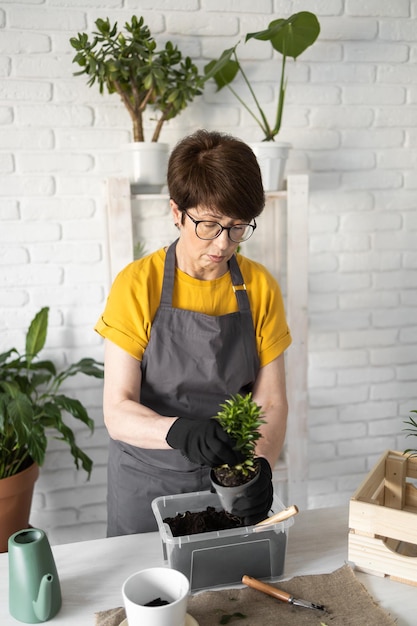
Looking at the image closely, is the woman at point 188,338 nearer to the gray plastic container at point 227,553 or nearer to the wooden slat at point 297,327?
the gray plastic container at point 227,553

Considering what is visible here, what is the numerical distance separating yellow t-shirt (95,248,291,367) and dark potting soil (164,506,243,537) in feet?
1.68

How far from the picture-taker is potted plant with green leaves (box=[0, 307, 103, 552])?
208cm

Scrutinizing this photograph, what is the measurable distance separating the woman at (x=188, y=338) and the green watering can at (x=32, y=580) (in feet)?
1.45

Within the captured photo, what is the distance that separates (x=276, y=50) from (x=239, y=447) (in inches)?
69.3

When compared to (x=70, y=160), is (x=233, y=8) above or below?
above

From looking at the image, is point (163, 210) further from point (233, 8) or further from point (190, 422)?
point (190, 422)

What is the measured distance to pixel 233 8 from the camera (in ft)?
7.90

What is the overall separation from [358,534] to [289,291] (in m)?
1.28

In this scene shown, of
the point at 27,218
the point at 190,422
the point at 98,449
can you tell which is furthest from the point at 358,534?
the point at 27,218

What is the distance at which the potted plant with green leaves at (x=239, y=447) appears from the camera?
1.18 m

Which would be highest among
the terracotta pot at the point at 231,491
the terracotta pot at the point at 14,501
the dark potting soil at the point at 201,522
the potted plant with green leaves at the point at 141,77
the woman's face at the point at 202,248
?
the potted plant with green leaves at the point at 141,77

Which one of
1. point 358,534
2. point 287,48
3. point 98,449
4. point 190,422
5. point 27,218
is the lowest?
point 98,449

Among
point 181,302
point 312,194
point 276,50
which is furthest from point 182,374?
point 276,50

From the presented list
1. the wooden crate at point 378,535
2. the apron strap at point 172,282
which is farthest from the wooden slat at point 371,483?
the apron strap at point 172,282
